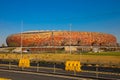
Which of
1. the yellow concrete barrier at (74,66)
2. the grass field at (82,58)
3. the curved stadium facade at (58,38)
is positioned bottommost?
the yellow concrete barrier at (74,66)

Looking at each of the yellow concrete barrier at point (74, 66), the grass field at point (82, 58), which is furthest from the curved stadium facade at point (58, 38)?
the yellow concrete barrier at point (74, 66)

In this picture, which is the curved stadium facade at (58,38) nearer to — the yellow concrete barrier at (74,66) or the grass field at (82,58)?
the grass field at (82,58)

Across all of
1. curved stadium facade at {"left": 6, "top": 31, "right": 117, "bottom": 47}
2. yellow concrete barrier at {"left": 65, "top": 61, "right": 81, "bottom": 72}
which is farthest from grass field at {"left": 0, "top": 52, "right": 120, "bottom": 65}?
curved stadium facade at {"left": 6, "top": 31, "right": 117, "bottom": 47}

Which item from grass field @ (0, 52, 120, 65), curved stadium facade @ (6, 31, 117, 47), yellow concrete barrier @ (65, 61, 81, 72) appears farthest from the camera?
curved stadium facade @ (6, 31, 117, 47)

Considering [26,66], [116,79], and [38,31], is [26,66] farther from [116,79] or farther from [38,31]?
[38,31]

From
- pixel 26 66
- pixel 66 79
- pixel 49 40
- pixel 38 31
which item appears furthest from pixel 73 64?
pixel 38 31

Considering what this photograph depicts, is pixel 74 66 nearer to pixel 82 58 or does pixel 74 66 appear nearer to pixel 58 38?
pixel 82 58

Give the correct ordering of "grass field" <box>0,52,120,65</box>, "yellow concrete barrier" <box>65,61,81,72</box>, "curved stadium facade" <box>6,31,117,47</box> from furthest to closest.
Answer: "curved stadium facade" <box>6,31,117,47</box>, "grass field" <box>0,52,120,65</box>, "yellow concrete barrier" <box>65,61,81,72</box>

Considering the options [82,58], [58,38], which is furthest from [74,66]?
[58,38]

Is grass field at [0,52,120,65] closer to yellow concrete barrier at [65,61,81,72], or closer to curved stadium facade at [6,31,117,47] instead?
yellow concrete barrier at [65,61,81,72]

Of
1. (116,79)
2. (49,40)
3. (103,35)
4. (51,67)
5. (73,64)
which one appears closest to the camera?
(116,79)

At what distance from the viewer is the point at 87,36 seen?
18238 centimetres

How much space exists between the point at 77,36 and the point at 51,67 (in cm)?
14260

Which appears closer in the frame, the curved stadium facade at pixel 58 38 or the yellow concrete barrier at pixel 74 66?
the yellow concrete barrier at pixel 74 66
